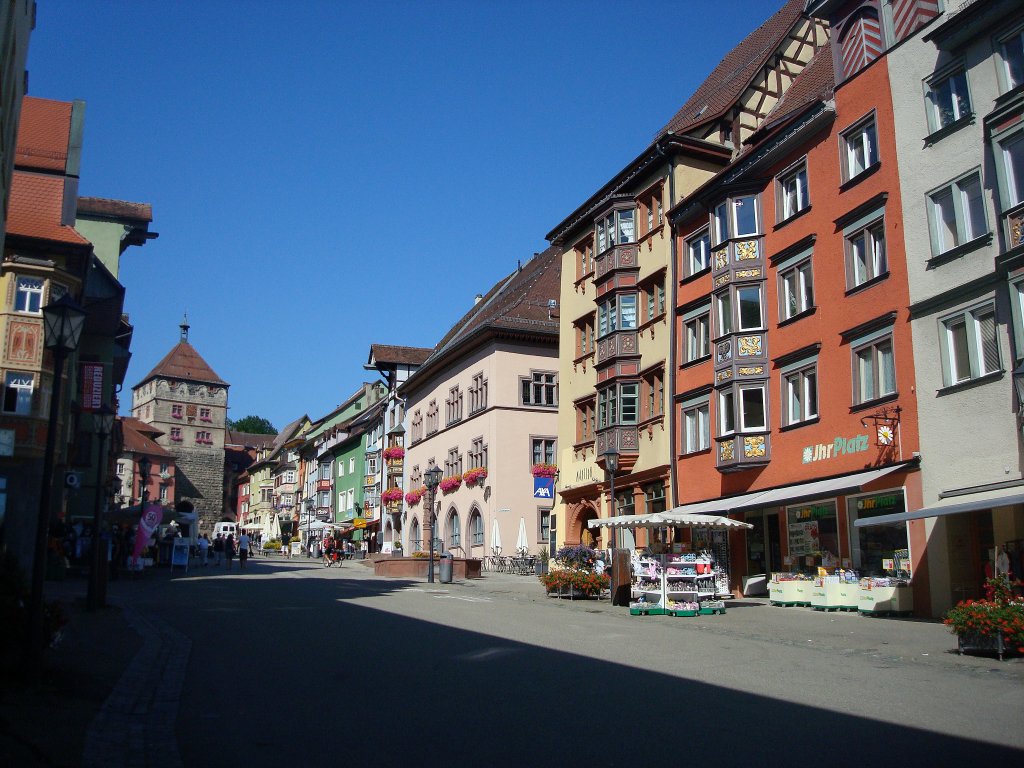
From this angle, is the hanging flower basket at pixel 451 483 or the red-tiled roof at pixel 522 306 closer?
the red-tiled roof at pixel 522 306

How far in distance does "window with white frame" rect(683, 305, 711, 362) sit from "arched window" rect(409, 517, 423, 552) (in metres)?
31.9

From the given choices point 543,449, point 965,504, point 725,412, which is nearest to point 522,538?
point 543,449

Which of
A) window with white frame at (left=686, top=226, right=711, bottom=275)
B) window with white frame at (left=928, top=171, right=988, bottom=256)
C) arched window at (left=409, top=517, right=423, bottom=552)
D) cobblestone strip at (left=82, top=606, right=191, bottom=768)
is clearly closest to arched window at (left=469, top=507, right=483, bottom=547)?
arched window at (left=409, top=517, right=423, bottom=552)

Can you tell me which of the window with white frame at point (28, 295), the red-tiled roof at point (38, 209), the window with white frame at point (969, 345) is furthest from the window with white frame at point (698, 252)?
the window with white frame at point (28, 295)

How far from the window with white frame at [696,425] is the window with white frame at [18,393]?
69.3ft

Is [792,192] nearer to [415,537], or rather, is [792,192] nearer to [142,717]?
[142,717]

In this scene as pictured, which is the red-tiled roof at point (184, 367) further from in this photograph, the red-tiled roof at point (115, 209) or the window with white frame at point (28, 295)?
the window with white frame at point (28, 295)

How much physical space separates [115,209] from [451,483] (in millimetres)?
21781

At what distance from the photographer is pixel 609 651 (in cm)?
1455

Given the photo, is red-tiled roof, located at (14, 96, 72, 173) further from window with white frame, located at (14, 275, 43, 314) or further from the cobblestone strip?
the cobblestone strip

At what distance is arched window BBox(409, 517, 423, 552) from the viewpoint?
60906 millimetres

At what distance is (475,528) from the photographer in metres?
52.2

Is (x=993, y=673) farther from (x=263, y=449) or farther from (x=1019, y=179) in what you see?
(x=263, y=449)

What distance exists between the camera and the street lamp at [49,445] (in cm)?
1028
